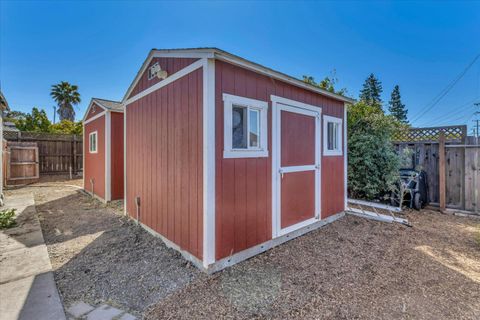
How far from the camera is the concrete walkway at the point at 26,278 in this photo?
197cm

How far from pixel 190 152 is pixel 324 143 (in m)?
2.85

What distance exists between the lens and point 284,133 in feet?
11.9

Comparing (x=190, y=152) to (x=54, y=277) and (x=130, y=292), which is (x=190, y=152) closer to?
(x=130, y=292)

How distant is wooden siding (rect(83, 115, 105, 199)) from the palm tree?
20.2m

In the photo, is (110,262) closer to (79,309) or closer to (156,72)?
(79,309)

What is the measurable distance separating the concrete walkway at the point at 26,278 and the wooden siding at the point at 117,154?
2389mm

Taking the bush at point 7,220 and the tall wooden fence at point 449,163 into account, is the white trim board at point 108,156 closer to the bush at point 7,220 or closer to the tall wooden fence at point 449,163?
the bush at point 7,220

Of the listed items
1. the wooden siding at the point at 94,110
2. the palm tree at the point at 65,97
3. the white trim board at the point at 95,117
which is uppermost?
the palm tree at the point at 65,97

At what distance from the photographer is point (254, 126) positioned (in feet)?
10.5

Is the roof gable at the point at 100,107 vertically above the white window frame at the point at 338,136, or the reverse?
the roof gable at the point at 100,107

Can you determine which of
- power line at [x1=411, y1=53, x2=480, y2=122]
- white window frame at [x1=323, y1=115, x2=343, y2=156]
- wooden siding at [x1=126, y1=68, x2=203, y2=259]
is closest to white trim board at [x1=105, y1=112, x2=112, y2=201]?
wooden siding at [x1=126, y1=68, x2=203, y2=259]

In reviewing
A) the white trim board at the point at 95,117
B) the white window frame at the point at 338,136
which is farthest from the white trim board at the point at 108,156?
the white window frame at the point at 338,136

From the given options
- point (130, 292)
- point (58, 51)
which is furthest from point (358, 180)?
point (58, 51)

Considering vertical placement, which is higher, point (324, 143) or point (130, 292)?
point (324, 143)
